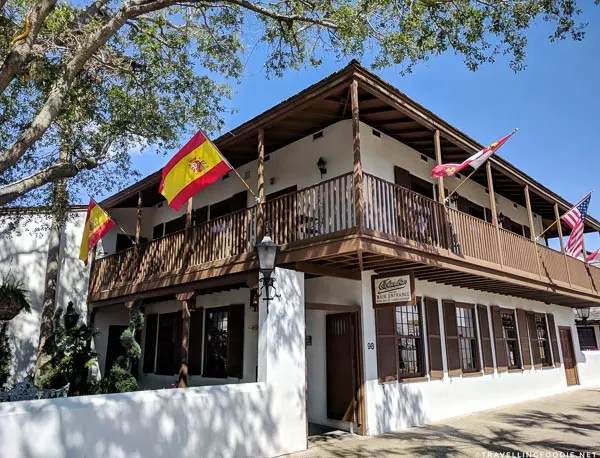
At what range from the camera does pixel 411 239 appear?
27.3 ft

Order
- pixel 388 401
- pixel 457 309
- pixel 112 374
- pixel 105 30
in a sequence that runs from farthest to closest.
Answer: pixel 457 309
pixel 112 374
pixel 388 401
pixel 105 30

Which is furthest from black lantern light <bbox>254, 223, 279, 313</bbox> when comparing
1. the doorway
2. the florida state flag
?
the florida state flag

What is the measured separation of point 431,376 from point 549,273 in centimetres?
557

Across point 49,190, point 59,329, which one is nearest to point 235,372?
point 59,329

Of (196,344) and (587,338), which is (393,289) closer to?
(196,344)

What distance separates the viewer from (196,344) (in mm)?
12766

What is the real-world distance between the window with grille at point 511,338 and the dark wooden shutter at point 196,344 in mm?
9039

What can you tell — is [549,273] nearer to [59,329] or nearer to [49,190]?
[59,329]

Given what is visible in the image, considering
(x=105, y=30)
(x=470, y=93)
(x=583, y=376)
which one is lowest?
(x=583, y=376)

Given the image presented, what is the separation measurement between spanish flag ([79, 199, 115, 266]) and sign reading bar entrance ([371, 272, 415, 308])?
289 inches

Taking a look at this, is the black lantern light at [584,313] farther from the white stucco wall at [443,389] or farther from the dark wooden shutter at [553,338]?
the white stucco wall at [443,389]

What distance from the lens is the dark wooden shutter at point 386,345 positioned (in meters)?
9.16

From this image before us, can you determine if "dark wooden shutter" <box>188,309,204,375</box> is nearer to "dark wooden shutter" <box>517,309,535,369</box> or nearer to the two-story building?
the two-story building

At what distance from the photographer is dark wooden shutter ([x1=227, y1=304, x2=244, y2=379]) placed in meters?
11.1
